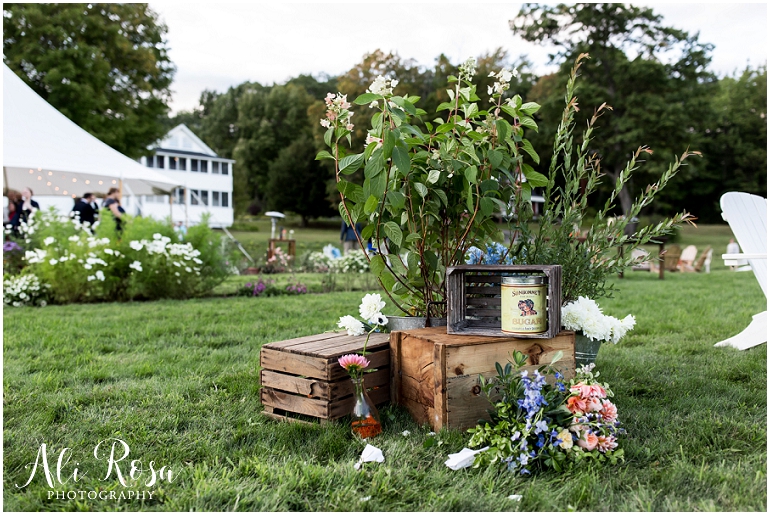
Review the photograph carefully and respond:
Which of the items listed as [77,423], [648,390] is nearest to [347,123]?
[77,423]

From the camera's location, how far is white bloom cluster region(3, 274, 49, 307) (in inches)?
229

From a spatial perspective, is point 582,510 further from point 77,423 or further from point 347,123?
point 77,423

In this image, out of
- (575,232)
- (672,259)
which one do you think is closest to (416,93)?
(672,259)

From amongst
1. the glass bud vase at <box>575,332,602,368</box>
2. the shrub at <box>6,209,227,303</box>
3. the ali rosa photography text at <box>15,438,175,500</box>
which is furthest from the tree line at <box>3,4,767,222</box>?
the ali rosa photography text at <box>15,438,175,500</box>

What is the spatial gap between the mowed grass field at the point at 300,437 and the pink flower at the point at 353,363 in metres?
0.24

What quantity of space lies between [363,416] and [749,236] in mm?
2927

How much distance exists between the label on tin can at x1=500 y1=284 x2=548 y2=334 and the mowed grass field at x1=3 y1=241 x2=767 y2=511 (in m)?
0.48

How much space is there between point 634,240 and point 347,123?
1.41 m

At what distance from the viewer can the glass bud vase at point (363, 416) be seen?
2.19 metres

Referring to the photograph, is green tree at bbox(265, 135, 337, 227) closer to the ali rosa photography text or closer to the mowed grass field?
the mowed grass field

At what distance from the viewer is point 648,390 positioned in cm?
277

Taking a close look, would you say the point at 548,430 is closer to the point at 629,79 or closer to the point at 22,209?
the point at 22,209

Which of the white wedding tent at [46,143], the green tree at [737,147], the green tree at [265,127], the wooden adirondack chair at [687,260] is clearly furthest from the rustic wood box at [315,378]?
the green tree at [265,127]

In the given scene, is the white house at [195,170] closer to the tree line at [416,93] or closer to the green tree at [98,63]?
the tree line at [416,93]
